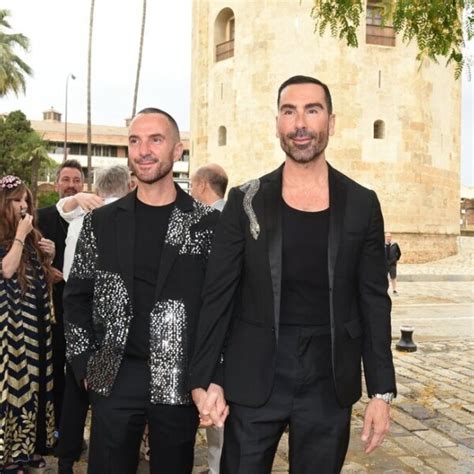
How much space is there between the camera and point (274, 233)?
2.75m

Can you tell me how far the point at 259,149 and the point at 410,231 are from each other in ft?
25.8

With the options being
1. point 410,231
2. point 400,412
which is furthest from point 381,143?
point 400,412

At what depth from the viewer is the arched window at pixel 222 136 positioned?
31859 millimetres

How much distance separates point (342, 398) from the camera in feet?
9.00

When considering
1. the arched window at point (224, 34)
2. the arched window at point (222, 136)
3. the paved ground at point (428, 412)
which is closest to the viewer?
the paved ground at point (428, 412)

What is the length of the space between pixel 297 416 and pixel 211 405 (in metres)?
0.36

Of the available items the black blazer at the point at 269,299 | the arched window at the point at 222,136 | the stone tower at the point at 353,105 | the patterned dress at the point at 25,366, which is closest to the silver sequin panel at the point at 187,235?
the black blazer at the point at 269,299

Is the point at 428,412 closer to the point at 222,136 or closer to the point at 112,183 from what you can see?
the point at 112,183

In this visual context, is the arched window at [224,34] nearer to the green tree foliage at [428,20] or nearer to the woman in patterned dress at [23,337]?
the green tree foliage at [428,20]

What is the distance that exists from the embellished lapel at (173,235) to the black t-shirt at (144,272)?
41mm

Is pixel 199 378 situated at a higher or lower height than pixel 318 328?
lower

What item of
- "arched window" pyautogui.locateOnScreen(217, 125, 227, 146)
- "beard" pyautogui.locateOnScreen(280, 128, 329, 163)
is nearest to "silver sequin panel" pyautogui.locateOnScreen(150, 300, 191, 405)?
"beard" pyautogui.locateOnScreen(280, 128, 329, 163)

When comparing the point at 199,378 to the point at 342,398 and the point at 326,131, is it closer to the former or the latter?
the point at 342,398

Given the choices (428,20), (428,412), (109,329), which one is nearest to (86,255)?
(109,329)
